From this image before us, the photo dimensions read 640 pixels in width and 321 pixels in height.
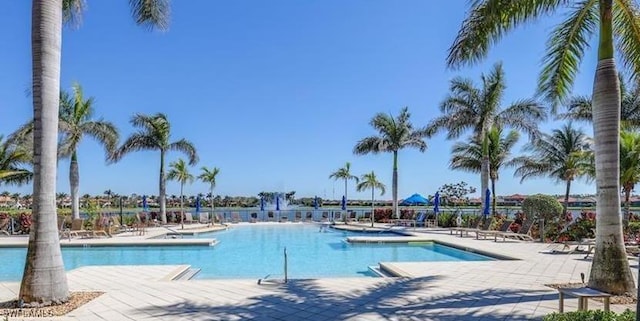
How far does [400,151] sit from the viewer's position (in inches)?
1106

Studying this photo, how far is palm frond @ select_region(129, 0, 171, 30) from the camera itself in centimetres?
905

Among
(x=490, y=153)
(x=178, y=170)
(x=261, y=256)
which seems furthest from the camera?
(x=178, y=170)

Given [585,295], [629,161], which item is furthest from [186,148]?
[585,295]

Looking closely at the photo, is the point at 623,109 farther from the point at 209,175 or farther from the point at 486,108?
the point at 209,175

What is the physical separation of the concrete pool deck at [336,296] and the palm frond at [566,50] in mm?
3566

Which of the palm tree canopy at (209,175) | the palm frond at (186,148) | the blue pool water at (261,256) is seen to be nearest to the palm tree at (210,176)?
the palm tree canopy at (209,175)

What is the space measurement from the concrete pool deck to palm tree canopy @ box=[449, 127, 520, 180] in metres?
16.5

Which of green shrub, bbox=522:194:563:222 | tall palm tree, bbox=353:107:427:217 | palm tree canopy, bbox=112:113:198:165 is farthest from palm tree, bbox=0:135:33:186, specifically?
green shrub, bbox=522:194:563:222

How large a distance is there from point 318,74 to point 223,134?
11.3 meters

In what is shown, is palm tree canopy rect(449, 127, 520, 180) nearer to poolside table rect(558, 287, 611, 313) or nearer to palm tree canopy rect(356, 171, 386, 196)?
palm tree canopy rect(356, 171, 386, 196)

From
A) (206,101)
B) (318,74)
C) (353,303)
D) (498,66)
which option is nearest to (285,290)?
(353,303)

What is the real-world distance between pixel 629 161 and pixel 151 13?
15.6 m

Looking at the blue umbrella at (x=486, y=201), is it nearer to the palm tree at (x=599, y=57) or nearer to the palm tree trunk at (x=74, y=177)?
the palm tree at (x=599, y=57)

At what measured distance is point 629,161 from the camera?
1566 centimetres
